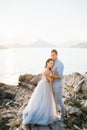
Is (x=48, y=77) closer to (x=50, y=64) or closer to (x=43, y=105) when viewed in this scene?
(x=50, y=64)

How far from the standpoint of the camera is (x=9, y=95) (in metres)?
19.6

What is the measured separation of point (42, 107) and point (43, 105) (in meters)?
0.09

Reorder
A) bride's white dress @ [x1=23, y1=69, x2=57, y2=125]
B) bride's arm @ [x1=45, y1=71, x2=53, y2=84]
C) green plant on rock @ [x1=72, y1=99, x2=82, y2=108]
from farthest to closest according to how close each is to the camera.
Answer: green plant on rock @ [x1=72, y1=99, x2=82, y2=108] → bride's arm @ [x1=45, y1=71, x2=53, y2=84] → bride's white dress @ [x1=23, y1=69, x2=57, y2=125]

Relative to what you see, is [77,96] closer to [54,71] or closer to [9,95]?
[54,71]

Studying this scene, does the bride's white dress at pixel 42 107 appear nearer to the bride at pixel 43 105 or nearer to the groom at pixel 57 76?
the bride at pixel 43 105

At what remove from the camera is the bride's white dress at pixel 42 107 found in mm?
9586

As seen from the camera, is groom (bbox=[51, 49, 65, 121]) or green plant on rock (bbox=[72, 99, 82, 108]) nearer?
groom (bbox=[51, 49, 65, 121])

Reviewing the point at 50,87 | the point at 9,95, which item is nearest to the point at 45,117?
the point at 50,87

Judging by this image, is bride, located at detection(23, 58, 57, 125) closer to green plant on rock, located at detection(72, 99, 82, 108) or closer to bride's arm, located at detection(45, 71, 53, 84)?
bride's arm, located at detection(45, 71, 53, 84)

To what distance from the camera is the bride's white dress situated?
9586 mm

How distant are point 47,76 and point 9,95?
34.1 feet

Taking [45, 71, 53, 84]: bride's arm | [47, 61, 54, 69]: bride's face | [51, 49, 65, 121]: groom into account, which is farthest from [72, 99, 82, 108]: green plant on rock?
[47, 61, 54, 69]: bride's face

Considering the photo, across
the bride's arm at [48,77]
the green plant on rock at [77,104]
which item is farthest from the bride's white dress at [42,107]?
the green plant on rock at [77,104]

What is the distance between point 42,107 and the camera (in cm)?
980
